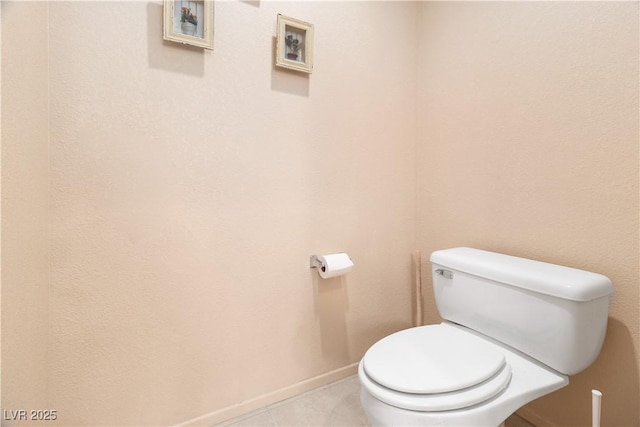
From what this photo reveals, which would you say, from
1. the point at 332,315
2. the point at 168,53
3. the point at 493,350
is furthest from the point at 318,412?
the point at 168,53

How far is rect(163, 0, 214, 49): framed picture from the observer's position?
1.04m

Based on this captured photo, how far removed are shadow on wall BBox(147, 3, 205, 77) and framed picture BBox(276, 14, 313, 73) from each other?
31 cm

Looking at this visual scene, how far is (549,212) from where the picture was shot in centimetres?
114

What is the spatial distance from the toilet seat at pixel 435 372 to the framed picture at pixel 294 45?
1127 millimetres

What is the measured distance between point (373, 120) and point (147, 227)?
1106 mm

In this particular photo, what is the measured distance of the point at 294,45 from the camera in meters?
1.30

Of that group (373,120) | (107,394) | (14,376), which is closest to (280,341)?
(107,394)

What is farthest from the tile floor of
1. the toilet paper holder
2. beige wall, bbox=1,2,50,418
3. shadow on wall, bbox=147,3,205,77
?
shadow on wall, bbox=147,3,205,77

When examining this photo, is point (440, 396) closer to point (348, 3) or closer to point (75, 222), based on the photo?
point (75, 222)

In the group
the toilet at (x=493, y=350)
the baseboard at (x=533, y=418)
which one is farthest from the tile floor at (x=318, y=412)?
the toilet at (x=493, y=350)

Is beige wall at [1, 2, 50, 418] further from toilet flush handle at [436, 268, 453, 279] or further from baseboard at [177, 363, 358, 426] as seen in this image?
toilet flush handle at [436, 268, 453, 279]

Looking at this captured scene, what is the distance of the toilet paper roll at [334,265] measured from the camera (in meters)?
1.35

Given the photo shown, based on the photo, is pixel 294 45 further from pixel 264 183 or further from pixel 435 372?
pixel 435 372

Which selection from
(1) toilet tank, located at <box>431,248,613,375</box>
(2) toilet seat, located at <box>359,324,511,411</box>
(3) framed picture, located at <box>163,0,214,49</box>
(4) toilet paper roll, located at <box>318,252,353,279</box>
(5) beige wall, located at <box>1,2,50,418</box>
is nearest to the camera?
(5) beige wall, located at <box>1,2,50,418</box>
